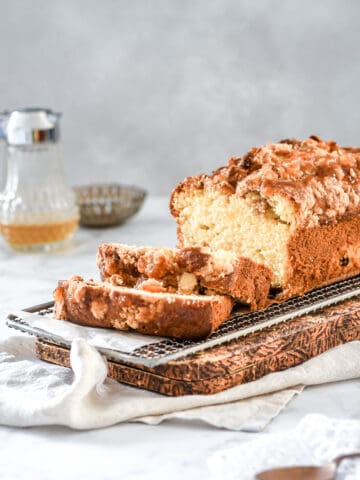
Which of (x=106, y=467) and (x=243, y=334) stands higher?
(x=243, y=334)

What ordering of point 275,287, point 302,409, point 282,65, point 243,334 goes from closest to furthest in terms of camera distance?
point 302,409, point 243,334, point 275,287, point 282,65

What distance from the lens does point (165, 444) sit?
2693 millimetres

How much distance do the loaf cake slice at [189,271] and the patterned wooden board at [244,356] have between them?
0.60 ft

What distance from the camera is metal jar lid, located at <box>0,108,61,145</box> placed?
5223 mm

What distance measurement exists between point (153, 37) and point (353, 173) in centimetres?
409

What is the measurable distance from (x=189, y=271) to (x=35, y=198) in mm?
2369

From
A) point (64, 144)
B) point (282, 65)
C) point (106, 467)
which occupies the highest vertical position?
point (282, 65)

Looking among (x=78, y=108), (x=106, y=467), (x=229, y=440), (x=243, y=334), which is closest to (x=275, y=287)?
(x=243, y=334)

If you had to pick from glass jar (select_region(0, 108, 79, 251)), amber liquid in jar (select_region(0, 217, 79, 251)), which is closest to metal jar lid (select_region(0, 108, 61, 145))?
glass jar (select_region(0, 108, 79, 251))

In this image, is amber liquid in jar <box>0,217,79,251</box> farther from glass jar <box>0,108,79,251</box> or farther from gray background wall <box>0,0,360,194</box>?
gray background wall <box>0,0,360,194</box>

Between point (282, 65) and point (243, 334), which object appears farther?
point (282, 65)

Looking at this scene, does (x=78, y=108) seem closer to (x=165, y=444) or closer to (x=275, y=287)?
(x=275, y=287)

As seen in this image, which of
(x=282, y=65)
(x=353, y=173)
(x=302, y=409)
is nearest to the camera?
(x=302, y=409)

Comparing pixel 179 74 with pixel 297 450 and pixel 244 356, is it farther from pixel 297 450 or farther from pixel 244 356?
pixel 297 450
